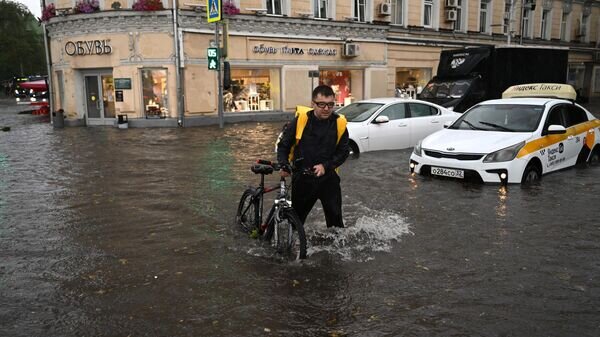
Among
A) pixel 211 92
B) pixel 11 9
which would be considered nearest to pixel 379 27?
pixel 211 92

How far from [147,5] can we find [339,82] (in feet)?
34.2

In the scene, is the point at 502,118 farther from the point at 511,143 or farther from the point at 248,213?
the point at 248,213

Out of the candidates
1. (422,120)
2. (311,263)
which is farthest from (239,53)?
(311,263)

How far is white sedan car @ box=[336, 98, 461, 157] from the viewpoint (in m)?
12.6

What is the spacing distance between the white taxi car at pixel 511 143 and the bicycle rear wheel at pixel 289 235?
4.54 metres

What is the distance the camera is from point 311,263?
538cm

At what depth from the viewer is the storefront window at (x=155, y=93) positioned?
2089 cm

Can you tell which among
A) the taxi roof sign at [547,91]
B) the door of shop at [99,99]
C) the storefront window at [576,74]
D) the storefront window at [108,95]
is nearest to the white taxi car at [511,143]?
the taxi roof sign at [547,91]

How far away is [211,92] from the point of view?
21.8m

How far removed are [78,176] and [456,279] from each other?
8190mm

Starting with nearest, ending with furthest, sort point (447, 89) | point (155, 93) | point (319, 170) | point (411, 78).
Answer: point (319, 170) < point (447, 89) < point (155, 93) < point (411, 78)

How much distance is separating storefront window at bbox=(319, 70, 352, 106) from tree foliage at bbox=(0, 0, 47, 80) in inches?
1986

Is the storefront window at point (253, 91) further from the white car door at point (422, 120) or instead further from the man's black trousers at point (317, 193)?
the man's black trousers at point (317, 193)

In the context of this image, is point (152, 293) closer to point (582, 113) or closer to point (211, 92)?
point (582, 113)
